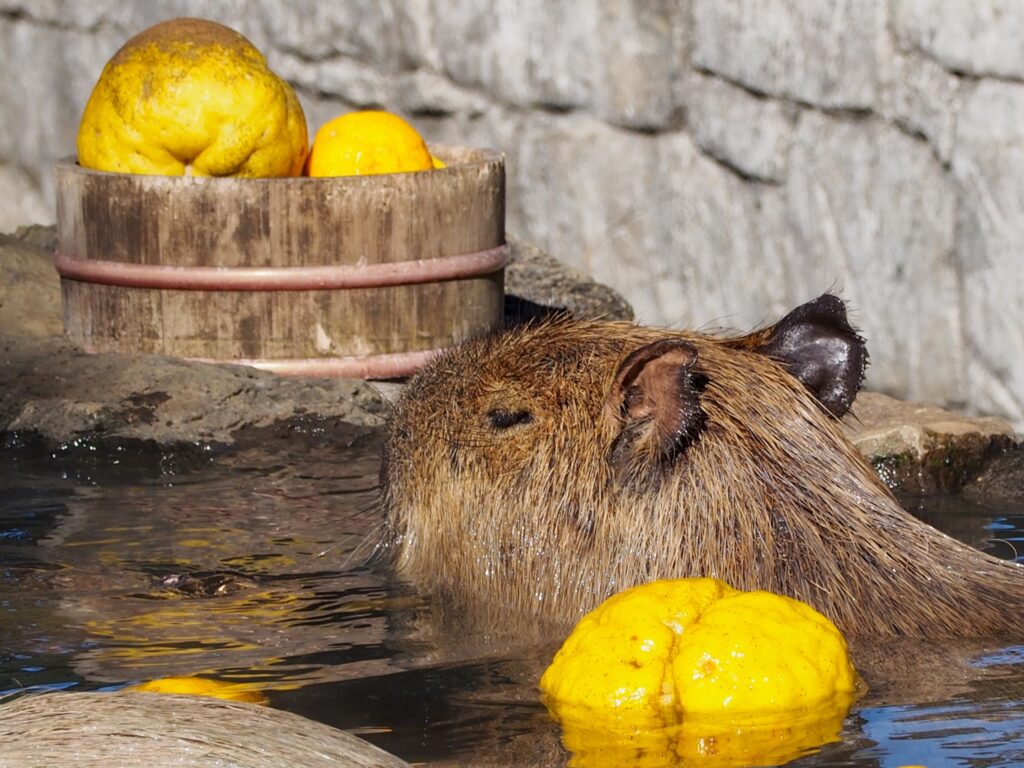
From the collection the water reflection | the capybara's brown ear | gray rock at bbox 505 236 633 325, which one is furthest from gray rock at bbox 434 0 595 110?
the capybara's brown ear

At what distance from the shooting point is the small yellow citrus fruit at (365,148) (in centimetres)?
617

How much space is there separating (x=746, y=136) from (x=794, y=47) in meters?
0.43

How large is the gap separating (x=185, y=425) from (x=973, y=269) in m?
2.66

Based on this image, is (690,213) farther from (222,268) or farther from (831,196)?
(222,268)

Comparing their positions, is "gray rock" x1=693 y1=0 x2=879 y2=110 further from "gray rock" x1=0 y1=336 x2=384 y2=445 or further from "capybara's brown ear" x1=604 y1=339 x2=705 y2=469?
"capybara's brown ear" x1=604 y1=339 x2=705 y2=469

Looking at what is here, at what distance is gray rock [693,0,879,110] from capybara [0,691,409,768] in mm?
4361

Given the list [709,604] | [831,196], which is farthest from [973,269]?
[709,604]

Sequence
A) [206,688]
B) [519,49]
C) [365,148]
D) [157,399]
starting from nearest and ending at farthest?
[206,688] → [157,399] → [365,148] → [519,49]

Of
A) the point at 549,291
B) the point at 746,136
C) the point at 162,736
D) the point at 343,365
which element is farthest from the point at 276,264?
the point at 162,736

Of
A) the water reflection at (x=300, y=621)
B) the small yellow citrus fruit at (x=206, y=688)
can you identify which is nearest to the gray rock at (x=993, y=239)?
the water reflection at (x=300, y=621)

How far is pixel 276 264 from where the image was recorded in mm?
5945

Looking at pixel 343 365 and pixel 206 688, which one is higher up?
pixel 343 365

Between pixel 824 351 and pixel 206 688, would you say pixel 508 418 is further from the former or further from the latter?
pixel 206 688

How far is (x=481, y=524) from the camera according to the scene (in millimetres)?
3859
